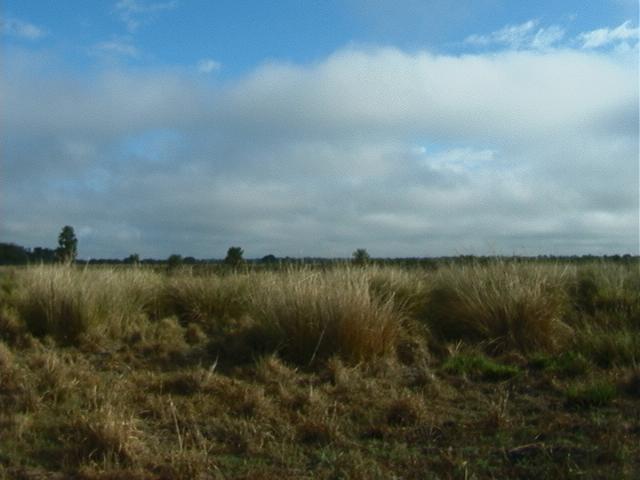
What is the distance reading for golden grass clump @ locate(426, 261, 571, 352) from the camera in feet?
35.1

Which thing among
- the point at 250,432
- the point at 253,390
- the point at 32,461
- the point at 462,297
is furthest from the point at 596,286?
the point at 32,461

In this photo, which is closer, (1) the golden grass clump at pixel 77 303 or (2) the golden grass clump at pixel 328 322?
(2) the golden grass clump at pixel 328 322

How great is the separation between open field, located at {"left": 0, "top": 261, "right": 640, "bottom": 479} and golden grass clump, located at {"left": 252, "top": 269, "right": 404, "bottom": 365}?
0.03 meters

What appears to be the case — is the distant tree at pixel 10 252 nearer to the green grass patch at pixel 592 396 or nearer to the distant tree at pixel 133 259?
the distant tree at pixel 133 259

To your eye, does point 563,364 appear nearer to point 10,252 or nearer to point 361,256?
point 361,256

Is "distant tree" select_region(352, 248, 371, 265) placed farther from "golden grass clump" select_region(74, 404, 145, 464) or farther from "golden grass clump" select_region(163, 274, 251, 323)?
"golden grass clump" select_region(74, 404, 145, 464)

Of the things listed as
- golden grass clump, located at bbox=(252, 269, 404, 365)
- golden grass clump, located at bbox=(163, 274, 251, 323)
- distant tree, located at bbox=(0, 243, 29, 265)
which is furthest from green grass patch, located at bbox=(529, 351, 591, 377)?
distant tree, located at bbox=(0, 243, 29, 265)

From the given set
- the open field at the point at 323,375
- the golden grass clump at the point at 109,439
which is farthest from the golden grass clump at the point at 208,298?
the golden grass clump at the point at 109,439

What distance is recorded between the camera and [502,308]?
1097 cm

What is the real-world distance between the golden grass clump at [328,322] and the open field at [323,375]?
0.03m

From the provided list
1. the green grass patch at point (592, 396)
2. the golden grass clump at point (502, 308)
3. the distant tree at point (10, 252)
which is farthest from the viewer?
the distant tree at point (10, 252)

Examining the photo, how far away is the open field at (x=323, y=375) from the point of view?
6.05 meters

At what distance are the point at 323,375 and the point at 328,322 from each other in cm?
107

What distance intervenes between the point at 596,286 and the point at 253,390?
27.1ft
